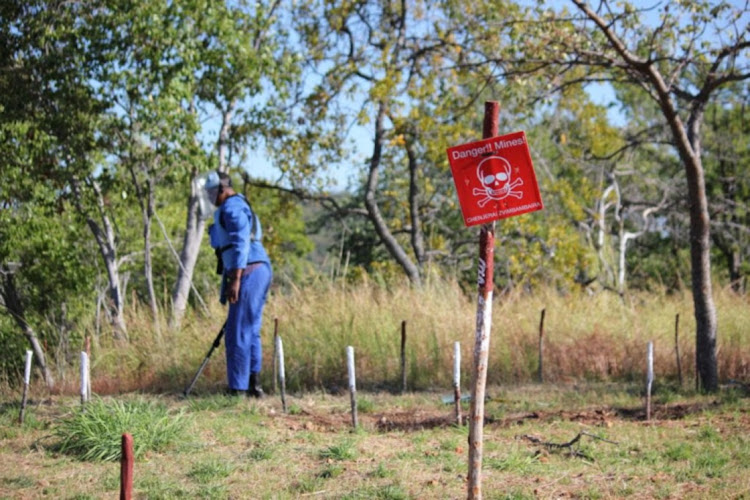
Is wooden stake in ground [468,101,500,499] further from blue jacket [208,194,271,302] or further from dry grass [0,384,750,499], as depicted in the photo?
blue jacket [208,194,271,302]

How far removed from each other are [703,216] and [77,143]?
21.4ft

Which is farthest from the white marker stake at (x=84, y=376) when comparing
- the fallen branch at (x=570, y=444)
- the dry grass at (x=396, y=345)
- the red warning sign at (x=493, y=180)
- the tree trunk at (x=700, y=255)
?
the tree trunk at (x=700, y=255)

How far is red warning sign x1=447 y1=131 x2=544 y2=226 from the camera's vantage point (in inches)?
169

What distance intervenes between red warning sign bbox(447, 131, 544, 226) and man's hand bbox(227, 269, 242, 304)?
391 cm

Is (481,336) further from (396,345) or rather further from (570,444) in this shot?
(396,345)

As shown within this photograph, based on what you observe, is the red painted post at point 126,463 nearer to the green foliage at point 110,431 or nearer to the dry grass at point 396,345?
the green foliage at point 110,431

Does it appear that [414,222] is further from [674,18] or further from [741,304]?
[674,18]

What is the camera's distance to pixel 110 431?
5941 mm

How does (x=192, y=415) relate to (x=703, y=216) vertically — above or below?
below

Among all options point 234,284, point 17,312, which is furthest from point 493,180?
point 17,312

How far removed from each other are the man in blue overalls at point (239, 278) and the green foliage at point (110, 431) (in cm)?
180

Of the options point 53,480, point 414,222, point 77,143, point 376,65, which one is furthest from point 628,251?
point 53,480

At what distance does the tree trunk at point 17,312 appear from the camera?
10.5 metres

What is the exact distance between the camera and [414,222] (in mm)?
16672
